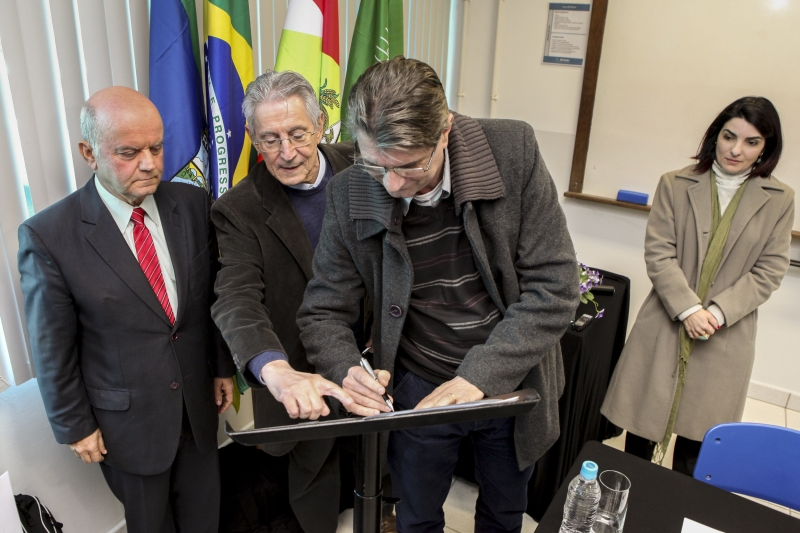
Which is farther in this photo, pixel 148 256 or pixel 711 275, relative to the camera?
pixel 711 275

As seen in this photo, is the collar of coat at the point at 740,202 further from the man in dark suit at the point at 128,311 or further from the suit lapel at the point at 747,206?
the man in dark suit at the point at 128,311

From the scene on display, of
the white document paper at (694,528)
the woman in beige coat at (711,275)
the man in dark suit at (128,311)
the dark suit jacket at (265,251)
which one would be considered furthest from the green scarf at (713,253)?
the man in dark suit at (128,311)

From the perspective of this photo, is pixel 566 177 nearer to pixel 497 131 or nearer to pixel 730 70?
pixel 730 70

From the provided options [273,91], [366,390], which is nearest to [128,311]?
[273,91]

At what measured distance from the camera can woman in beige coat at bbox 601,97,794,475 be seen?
201cm

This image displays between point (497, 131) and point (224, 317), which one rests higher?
point (497, 131)

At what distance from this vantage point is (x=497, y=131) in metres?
1.19

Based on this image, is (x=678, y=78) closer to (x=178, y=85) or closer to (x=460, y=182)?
(x=460, y=182)

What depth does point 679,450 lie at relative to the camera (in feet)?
7.59

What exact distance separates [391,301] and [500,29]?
2.83 metres

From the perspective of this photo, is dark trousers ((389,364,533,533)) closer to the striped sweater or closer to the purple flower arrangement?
the striped sweater

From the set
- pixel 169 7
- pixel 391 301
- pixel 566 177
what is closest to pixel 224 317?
pixel 391 301

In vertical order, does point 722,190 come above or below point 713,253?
above

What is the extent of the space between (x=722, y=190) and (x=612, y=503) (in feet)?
4.74
